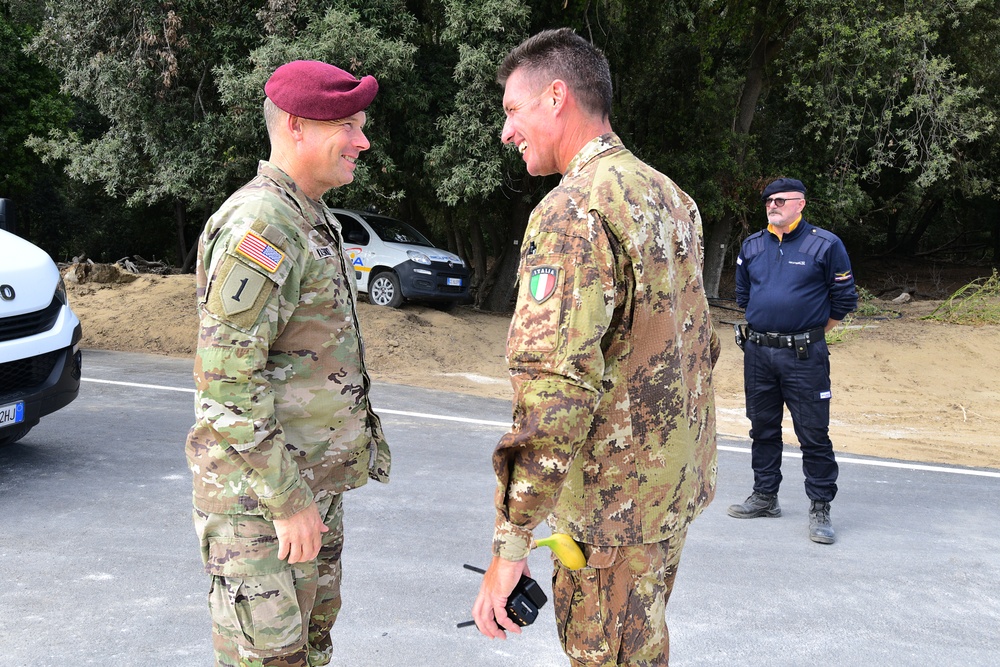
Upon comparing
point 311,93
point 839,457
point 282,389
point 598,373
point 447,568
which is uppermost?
point 311,93

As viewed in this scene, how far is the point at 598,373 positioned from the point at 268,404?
3.02ft

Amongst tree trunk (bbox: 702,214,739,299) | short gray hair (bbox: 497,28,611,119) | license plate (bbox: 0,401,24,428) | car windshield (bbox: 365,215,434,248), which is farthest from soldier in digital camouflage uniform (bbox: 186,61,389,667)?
tree trunk (bbox: 702,214,739,299)

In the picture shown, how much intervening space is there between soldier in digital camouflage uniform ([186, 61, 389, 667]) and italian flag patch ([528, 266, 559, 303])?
75cm

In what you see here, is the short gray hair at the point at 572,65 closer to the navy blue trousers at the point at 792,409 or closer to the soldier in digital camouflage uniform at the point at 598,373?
the soldier in digital camouflage uniform at the point at 598,373

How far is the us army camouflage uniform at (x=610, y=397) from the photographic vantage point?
1.92 meters

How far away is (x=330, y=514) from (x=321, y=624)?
1.21ft

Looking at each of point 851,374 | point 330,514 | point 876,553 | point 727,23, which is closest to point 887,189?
point 727,23

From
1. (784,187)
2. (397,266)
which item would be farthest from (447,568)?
(397,266)

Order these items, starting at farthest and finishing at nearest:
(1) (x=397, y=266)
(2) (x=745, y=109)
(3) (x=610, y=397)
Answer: (2) (x=745, y=109) → (1) (x=397, y=266) → (3) (x=610, y=397)

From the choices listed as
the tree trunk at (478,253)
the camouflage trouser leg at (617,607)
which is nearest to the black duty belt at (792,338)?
the camouflage trouser leg at (617,607)

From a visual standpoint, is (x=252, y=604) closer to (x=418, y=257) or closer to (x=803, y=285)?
(x=803, y=285)

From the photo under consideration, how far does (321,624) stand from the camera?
2.72 m

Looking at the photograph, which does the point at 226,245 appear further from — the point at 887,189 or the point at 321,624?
the point at 887,189

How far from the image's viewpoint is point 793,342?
17.8ft
